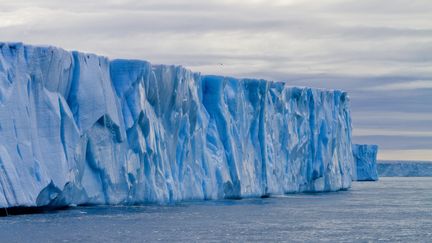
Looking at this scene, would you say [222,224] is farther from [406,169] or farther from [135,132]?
[406,169]

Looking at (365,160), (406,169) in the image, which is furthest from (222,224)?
(406,169)

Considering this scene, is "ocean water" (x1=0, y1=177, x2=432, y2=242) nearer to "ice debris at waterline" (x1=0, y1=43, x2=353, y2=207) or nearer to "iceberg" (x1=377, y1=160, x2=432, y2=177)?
"ice debris at waterline" (x1=0, y1=43, x2=353, y2=207)

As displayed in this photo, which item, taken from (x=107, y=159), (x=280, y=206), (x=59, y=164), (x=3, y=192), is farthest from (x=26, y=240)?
(x=280, y=206)

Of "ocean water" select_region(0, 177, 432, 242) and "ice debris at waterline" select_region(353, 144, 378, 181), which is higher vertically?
"ice debris at waterline" select_region(353, 144, 378, 181)

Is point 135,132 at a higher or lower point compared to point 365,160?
higher

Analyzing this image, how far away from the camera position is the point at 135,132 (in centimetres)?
2533

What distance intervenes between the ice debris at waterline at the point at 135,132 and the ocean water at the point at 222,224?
23.3 inches

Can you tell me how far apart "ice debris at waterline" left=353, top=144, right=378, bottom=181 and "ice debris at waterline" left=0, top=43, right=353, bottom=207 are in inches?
864

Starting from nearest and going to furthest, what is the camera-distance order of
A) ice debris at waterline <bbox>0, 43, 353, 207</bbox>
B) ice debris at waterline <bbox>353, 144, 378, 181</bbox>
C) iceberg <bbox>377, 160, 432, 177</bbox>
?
ice debris at waterline <bbox>0, 43, 353, 207</bbox>, ice debris at waterline <bbox>353, 144, 378, 181</bbox>, iceberg <bbox>377, 160, 432, 177</bbox>

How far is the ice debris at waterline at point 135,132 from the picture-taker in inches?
845

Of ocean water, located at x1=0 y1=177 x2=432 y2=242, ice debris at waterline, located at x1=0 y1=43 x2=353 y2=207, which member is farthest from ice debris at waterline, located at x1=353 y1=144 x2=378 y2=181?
ocean water, located at x1=0 y1=177 x2=432 y2=242

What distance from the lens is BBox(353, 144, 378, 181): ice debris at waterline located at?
5956cm

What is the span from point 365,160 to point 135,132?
1507 inches

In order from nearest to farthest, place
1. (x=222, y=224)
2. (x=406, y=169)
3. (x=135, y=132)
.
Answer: (x=222, y=224) → (x=135, y=132) → (x=406, y=169)
